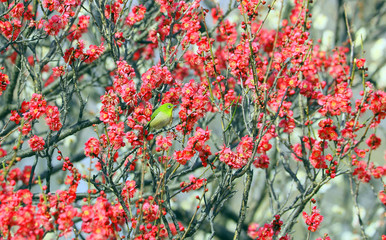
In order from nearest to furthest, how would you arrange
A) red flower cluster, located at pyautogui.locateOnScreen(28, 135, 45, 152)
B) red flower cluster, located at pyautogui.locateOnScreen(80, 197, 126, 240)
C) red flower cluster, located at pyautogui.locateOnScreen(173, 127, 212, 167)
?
red flower cluster, located at pyautogui.locateOnScreen(80, 197, 126, 240) < red flower cluster, located at pyautogui.locateOnScreen(173, 127, 212, 167) < red flower cluster, located at pyautogui.locateOnScreen(28, 135, 45, 152)

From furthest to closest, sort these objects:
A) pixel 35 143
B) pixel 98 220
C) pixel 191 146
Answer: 1. pixel 35 143
2. pixel 191 146
3. pixel 98 220

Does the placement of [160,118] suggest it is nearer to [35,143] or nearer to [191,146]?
[191,146]

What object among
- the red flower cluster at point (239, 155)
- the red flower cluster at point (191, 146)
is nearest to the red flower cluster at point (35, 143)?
the red flower cluster at point (191, 146)

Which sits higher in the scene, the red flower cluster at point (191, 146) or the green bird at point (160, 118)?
the green bird at point (160, 118)

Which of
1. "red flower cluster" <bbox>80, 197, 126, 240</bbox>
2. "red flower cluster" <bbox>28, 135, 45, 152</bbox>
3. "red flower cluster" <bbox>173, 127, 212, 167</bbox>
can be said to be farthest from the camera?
"red flower cluster" <bbox>28, 135, 45, 152</bbox>

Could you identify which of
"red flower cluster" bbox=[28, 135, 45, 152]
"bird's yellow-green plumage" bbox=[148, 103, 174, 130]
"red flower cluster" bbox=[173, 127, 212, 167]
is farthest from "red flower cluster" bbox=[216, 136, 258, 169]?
"red flower cluster" bbox=[28, 135, 45, 152]

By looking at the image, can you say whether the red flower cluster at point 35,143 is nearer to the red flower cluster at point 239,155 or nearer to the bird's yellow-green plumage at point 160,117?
the bird's yellow-green plumage at point 160,117

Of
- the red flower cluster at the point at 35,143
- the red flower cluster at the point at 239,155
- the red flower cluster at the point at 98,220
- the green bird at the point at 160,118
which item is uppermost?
the red flower cluster at the point at 35,143

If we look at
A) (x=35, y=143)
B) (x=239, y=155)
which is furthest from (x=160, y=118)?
(x=35, y=143)

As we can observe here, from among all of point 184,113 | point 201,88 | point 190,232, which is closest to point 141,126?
point 184,113

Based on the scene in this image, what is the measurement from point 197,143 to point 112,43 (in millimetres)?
1303

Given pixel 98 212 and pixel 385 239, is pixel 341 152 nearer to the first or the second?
pixel 385 239

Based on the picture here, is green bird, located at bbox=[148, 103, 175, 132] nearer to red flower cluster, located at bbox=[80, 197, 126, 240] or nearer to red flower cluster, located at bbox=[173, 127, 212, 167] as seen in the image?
red flower cluster, located at bbox=[173, 127, 212, 167]

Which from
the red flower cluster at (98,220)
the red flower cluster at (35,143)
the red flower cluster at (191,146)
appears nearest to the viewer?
the red flower cluster at (98,220)
